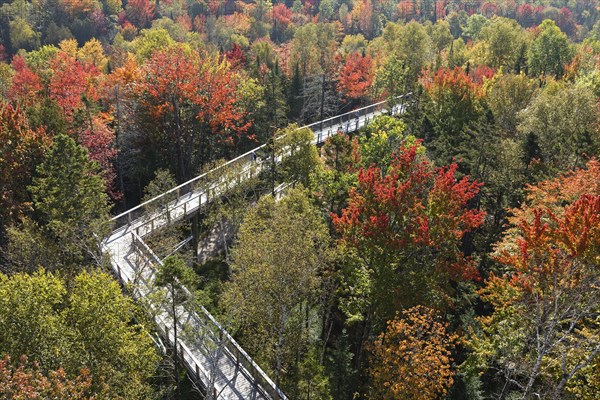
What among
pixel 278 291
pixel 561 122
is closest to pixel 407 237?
pixel 278 291

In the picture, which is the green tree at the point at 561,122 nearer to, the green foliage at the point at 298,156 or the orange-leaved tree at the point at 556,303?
the green foliage at the point at 298,156

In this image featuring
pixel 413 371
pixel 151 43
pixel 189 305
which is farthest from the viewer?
pixel 151 43

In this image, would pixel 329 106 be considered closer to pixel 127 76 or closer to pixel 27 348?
pixel 127 76

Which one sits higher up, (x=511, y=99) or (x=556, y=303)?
(x=556, y=303)

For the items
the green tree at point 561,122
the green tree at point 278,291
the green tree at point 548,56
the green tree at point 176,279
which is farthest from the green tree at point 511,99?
the green tree at point 176,279

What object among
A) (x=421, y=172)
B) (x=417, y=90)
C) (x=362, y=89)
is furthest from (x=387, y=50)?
(x=421, y=172)

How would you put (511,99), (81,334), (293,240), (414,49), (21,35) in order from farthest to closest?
(21,35) < (414,49) < (511,99) < (293,240) < (81,334)

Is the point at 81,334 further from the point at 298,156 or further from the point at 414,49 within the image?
the point at 414,49
